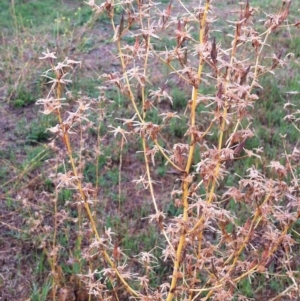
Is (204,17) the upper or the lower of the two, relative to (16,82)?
upper

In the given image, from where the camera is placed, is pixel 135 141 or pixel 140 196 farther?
pixel 135 141

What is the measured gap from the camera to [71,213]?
3377 mm

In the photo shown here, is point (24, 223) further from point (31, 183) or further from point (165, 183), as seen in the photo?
point (165, 183)

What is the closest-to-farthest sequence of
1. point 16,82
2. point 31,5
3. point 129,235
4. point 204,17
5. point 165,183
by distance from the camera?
point 204,17
point 129,235
point 165,183
point 16,82
point 31,5

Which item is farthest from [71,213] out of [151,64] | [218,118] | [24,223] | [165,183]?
[151,64]

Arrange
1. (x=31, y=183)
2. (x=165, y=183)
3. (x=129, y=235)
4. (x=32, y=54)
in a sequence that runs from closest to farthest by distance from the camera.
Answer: (x=129, y=235) < (x=31, y=183) < (x=165, y=183) < (x=32, y=54)

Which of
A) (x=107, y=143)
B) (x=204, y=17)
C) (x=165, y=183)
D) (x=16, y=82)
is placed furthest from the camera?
(x=16, y=82)

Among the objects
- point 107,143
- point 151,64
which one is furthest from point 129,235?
point 151,64

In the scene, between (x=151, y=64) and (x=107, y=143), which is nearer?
(x=107, y=143)

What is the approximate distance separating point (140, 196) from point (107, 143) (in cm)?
72

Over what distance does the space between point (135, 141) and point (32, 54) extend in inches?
79.5

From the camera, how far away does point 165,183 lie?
3811mm

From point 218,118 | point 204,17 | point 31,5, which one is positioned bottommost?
point 31,5

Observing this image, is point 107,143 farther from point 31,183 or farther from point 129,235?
point 129,235
